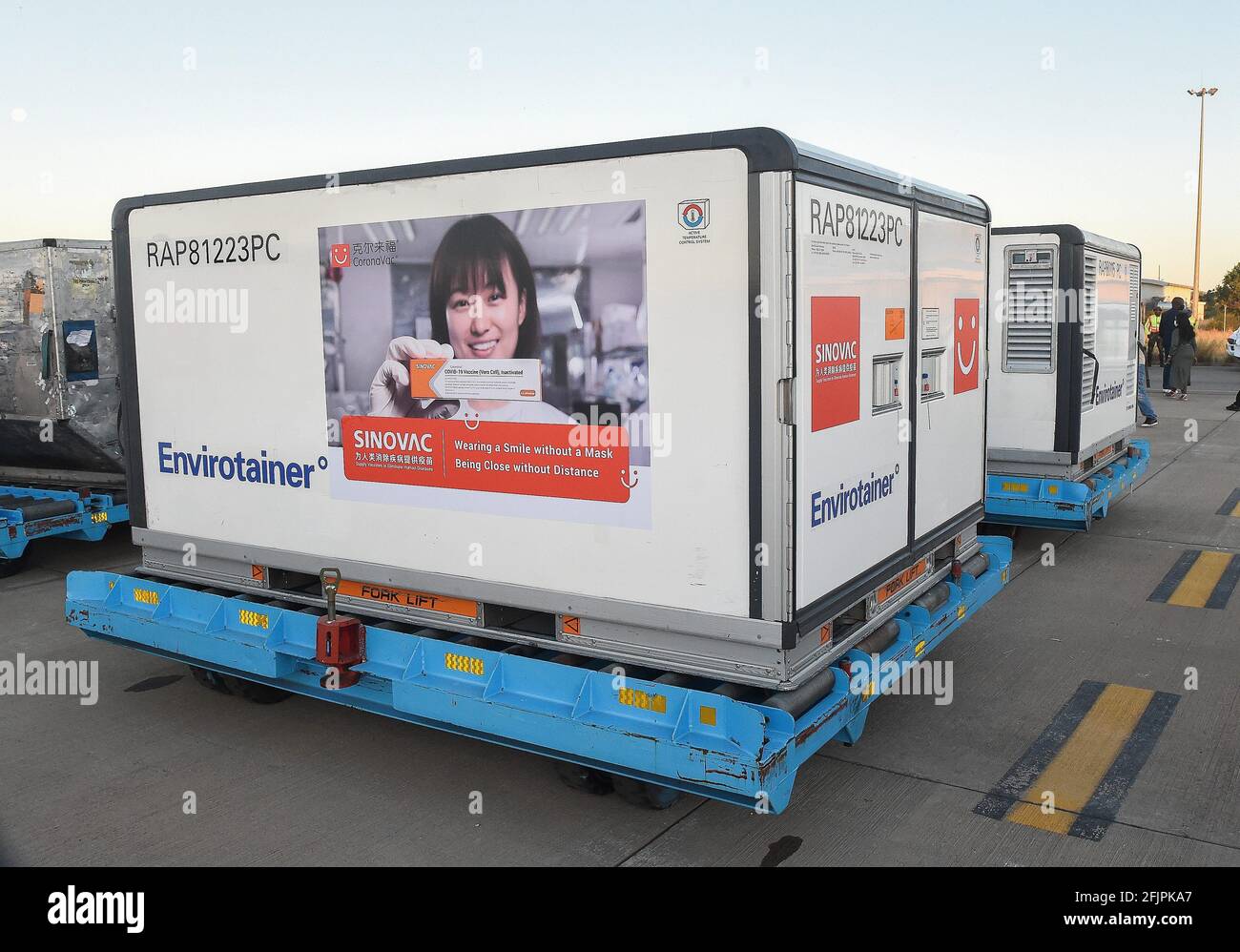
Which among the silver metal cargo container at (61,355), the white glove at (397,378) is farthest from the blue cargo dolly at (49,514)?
the white glove at (397,378)

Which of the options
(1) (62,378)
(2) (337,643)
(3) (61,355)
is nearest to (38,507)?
(1) (62,378)

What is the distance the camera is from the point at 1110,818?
5.00 metres

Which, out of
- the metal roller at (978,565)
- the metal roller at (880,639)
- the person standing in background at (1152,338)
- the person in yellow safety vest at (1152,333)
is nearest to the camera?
the metal roller at (880,639)

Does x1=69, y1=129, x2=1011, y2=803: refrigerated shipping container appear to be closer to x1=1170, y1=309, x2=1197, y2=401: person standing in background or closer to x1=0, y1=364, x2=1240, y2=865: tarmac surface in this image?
x1=0, y1=364, x2=1240, y2=865: tarmac surface

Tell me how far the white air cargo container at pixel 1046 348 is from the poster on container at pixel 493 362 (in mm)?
6399

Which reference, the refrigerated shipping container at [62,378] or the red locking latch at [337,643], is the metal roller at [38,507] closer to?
the refrigerated shipping container at [62,378]

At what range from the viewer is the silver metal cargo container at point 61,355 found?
A: 33.8 ft

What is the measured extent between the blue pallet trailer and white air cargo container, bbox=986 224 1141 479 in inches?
326

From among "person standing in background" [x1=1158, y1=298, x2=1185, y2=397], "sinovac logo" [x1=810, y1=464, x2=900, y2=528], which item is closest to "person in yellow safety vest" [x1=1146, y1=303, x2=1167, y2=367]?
"person standing in background" [x1=1158, y1=298, x2=1185, y2=397]

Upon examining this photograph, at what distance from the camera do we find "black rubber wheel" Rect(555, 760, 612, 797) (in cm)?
517

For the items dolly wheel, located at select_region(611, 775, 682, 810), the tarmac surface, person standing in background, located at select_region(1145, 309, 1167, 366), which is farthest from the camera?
person standing in background, located at select_region(1145, 309, 1167, 366)

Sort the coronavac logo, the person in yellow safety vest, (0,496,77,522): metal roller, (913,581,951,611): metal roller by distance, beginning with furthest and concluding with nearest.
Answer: the person in yellow safety vest, (0,496,77,522): metal roller, (913,581,951,611): metal roller, the coronavac logo

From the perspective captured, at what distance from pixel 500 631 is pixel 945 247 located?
3100mm

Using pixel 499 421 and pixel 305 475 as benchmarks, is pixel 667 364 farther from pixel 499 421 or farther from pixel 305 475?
pixel 305 475
